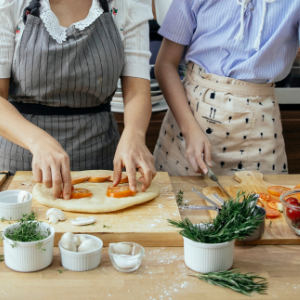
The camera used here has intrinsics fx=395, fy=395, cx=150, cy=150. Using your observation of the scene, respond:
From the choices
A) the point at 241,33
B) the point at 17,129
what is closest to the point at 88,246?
the point at 17,129

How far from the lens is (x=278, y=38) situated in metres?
1.52

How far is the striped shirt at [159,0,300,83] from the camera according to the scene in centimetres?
154

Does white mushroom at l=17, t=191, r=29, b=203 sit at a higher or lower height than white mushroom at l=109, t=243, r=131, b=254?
higher

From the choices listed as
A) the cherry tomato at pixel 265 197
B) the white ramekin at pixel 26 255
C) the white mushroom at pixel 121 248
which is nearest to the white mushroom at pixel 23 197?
the white ramekin at pixel 26 255

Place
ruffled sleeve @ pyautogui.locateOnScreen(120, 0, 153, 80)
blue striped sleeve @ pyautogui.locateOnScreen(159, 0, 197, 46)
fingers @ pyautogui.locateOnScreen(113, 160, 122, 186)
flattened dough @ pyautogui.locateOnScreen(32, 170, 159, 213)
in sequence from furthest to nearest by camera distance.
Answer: blue striped sleeve @ pyautogui.locateOnScreen(159, 0, 197, 46)
ruffled sleeve @ pyautogui.locateOnScreen(120, 0, 153, 80)
fingers @ pyautogui.locateOnScreen(113, 160, 122, 186)
flattened dough @ pyautogui.locateOnScreen(32, 170, 159, 213)

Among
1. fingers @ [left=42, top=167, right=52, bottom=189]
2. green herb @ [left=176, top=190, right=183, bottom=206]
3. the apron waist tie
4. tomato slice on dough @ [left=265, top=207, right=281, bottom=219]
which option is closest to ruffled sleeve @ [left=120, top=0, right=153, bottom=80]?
the apron waist tie

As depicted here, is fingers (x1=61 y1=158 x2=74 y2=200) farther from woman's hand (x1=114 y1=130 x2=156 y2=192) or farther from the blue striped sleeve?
the blue striped sleeve

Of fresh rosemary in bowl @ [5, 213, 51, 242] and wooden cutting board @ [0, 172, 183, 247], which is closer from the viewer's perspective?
fresh rosemary in bowl @ [5, 213, 51, 242]

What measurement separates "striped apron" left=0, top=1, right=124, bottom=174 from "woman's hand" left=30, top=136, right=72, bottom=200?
0.33 meters

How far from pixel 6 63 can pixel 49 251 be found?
73cm

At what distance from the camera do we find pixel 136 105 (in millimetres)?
1493

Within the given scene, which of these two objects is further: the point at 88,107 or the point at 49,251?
the point at 88,107

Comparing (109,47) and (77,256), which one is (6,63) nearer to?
(109,47)

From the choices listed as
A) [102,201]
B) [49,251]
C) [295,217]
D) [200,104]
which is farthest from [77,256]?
[200,104]
